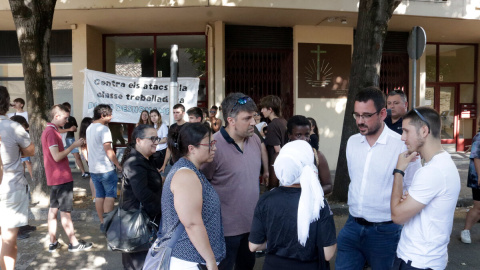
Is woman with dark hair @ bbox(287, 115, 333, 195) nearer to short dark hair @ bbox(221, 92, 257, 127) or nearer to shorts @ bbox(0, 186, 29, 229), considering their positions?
short dark hair @ bbox(221, 92, 257, 127)

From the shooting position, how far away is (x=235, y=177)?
3463 mm

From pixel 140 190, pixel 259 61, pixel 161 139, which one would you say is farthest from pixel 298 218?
pixel 259 61

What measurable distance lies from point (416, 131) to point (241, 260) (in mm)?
1716

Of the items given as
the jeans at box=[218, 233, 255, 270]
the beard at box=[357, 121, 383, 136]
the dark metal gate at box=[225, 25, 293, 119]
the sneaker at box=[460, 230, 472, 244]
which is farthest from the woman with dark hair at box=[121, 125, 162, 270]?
the dark metal gate at box=[225, 25, 293, 119]

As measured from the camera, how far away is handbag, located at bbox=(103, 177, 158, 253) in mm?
3477

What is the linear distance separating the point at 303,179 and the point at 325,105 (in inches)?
364

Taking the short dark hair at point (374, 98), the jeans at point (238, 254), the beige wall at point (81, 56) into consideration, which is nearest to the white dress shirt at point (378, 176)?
the short dark hair at point (374, 98)

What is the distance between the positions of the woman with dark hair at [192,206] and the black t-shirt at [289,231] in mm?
345

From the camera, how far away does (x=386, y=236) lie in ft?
10.5

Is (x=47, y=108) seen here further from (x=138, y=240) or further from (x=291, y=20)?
(x=291, y=20)

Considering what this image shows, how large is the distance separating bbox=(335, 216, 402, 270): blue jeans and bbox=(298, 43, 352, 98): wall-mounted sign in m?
8.21

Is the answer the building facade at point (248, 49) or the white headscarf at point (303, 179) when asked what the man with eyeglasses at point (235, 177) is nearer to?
the white headscarf at point (303, 179)

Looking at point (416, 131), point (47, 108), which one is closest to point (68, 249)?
point (47, 108)

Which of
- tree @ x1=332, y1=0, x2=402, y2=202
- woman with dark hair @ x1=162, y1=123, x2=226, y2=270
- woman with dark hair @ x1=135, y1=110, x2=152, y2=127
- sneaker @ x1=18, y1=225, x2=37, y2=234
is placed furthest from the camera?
woman with dark hair @ x1=135, y1=110, x2=152, y2=127
